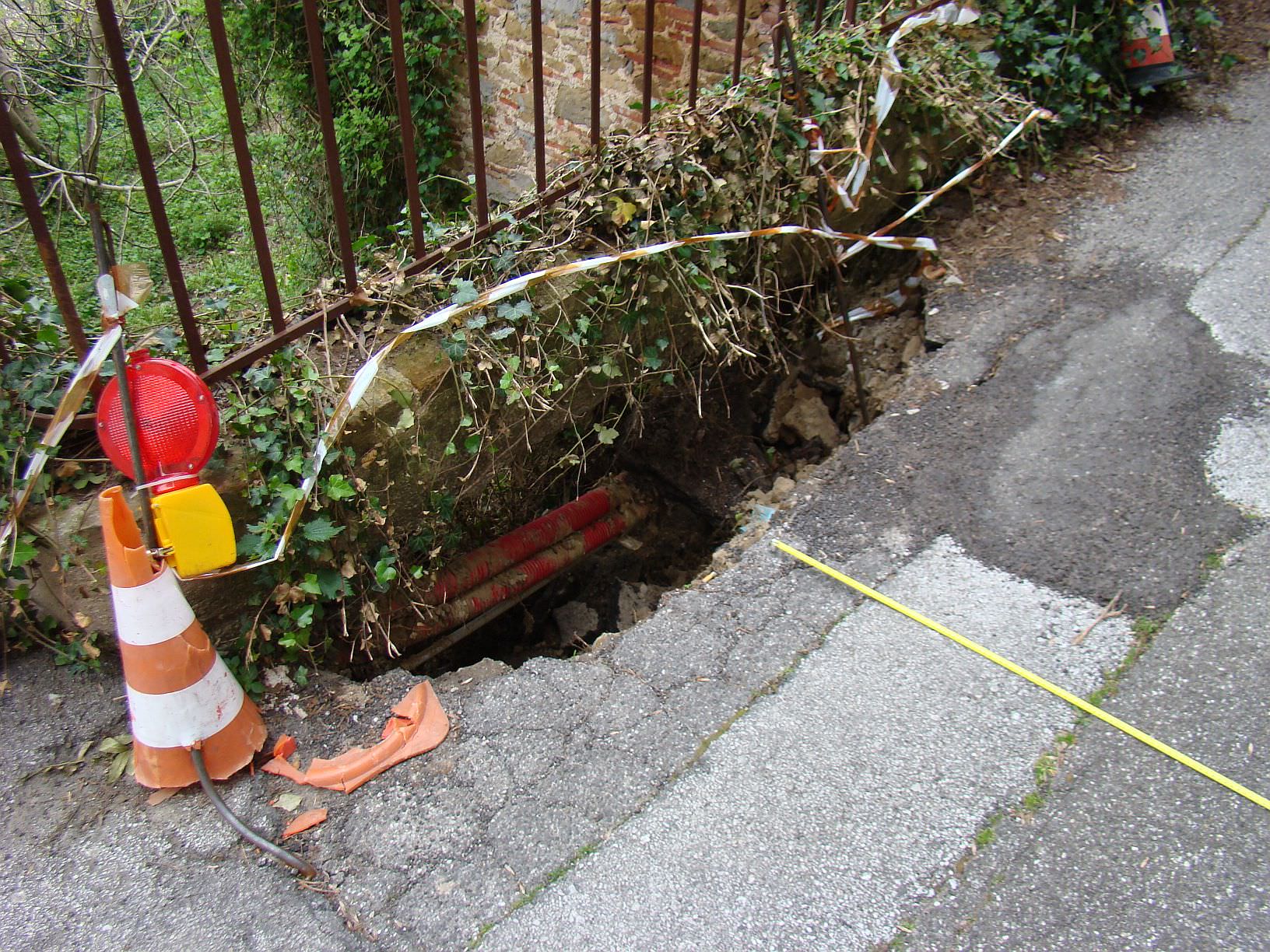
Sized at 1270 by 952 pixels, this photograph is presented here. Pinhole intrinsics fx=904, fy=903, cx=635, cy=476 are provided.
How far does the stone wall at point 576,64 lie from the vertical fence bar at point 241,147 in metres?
2.13

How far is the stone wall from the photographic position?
475 cm

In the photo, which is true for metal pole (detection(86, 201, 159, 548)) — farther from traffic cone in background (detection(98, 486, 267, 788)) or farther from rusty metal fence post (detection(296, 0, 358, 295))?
rusty metal fence post (detection(296, 0, 358, 295))

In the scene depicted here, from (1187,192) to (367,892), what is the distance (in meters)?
4.27

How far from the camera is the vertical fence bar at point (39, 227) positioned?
1.98 m

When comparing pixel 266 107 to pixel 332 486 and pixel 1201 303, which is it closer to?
pixel 332 486

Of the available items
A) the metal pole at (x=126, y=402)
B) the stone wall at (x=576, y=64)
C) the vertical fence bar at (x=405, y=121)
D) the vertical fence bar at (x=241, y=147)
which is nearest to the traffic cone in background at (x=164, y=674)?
the metal pole at (x=126, y=402)

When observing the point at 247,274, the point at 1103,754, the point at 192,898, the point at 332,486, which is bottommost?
the point at 247,274

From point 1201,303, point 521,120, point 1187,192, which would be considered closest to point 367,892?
point 1201,303

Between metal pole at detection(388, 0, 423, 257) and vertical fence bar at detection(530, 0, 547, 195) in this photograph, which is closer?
metal pole at detection(388, 0, 423, 257)

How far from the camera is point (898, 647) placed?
8.07ft

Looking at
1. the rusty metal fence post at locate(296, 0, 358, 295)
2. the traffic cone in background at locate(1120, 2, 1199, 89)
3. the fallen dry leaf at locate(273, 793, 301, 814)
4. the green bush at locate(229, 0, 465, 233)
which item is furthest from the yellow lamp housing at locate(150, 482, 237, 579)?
the green bush at locate(229, 0, 465, 233)

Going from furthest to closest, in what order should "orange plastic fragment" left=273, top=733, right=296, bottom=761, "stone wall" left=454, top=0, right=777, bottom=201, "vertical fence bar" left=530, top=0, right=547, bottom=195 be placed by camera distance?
"stone wall" left=454, top=0, right=777, bottom=201 < "vertical fence bar" left=530, top=0, right=547, bottom=195 < "orange plastic fragment" left=273, top=733, right=296, bottom=761

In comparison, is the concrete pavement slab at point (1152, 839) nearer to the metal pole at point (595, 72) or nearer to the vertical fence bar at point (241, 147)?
the vertical fence bar at point (241, 147)

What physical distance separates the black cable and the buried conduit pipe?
928mm
